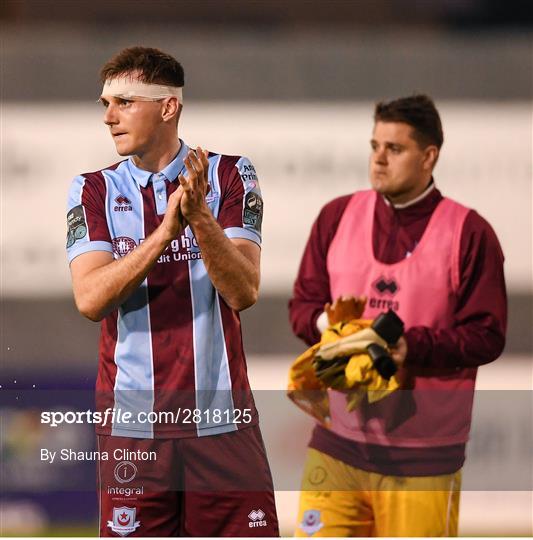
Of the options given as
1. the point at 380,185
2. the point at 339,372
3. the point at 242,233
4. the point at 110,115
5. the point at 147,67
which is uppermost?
the point at 147,67

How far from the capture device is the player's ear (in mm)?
2178

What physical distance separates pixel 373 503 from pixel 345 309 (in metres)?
0.44

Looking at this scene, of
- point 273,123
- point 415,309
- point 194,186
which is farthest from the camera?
point 273,123

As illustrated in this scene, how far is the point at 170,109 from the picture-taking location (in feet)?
7.18

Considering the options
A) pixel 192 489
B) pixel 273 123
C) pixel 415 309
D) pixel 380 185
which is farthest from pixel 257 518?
pixel 273 123

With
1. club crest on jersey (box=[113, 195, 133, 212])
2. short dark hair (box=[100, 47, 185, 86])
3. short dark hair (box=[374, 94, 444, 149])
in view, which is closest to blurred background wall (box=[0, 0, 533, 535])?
short dark hair (box=[374, 94, 444, 149])

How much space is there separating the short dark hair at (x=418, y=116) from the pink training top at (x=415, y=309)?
0.15m

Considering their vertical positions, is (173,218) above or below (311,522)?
above

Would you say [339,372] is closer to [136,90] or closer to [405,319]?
[405,319]

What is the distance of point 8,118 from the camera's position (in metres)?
2.43

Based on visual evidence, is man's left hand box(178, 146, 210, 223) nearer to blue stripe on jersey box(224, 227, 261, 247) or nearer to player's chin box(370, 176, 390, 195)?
blue stripe on jersey box(224, 227, 261, 247)

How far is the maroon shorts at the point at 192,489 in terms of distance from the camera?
2170 millimetres

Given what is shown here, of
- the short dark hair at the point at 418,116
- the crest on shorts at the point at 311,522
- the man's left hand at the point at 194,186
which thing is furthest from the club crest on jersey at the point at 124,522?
the short dark hair at the point at 418,116

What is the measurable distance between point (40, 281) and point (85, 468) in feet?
1.45
